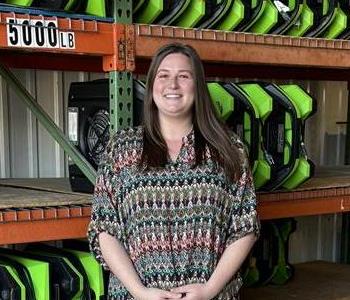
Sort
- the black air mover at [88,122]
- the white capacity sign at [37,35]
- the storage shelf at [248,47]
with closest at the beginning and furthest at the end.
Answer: the white capacity sign at [37,35] < the storage shelf at [248,47] < the black air mover at [88,122]

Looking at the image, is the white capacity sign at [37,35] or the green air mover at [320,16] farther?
the green air mover at [320,16]

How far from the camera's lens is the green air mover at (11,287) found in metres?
1.64

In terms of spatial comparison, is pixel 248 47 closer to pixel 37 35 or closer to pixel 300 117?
pixel 300 117

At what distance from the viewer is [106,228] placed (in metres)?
1.58

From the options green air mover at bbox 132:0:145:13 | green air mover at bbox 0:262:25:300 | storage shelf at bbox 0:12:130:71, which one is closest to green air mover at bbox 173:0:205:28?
green air mover at bbox 132:0:145:13

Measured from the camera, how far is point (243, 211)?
1.62 meters

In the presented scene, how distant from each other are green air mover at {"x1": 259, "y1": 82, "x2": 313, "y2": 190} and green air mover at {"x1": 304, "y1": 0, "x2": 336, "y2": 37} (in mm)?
280

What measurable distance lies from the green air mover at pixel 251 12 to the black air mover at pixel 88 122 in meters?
0.50

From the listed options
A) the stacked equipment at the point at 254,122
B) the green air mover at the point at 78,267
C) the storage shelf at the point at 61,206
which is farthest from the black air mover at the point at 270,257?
the green air mover at the point at 78,267

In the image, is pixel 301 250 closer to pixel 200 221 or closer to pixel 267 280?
pixel 267 280

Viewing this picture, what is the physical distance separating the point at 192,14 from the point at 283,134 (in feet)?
1.70

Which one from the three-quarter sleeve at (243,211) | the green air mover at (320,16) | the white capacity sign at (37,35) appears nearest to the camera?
the white capacity sign at (37,35)

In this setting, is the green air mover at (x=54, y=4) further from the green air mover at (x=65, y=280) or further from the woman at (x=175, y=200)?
the green air mover at (x=65, y=280)

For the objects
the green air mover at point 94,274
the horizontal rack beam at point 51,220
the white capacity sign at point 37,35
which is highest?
the white capacity sign at point 37,35
